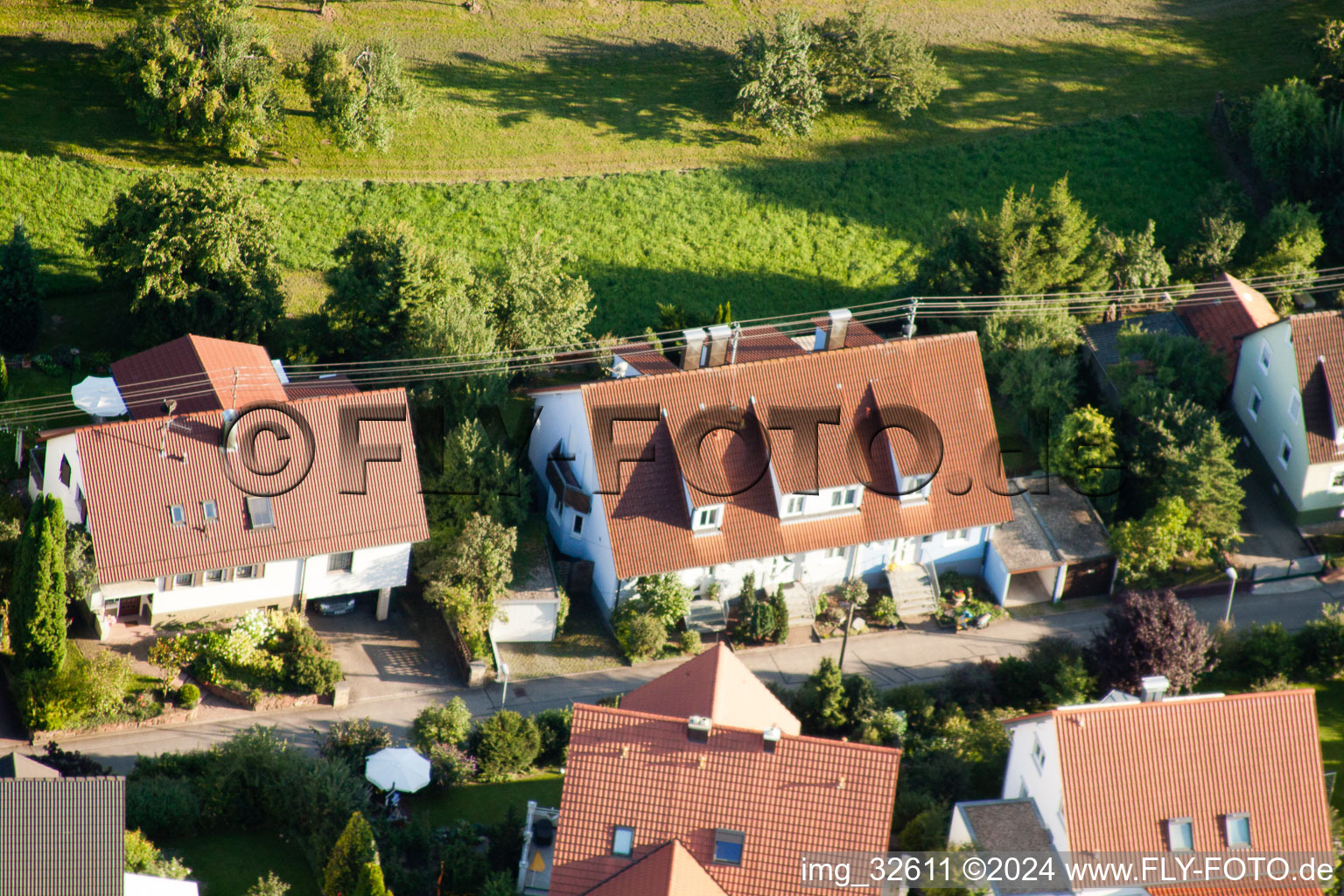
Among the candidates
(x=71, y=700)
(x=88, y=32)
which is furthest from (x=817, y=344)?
(x=88, y=32)

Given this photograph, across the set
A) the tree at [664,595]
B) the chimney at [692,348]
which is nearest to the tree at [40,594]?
the tree at [664,595]

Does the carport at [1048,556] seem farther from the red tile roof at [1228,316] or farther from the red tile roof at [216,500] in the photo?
the red tile roof at [216,500]

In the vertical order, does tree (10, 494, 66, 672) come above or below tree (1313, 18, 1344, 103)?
below

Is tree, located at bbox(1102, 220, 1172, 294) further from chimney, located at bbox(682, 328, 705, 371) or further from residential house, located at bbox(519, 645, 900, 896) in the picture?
residential house, located at bbox(519, 645, 900, 896)

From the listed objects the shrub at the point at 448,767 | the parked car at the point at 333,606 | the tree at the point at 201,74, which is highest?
the tree at the point at 201,74

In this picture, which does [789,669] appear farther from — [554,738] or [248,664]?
[248,664]

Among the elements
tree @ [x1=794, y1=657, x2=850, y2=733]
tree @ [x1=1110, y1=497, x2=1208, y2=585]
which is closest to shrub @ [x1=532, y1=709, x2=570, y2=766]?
tree @ [x1=794, y1=657, x2=850, y2=733]
